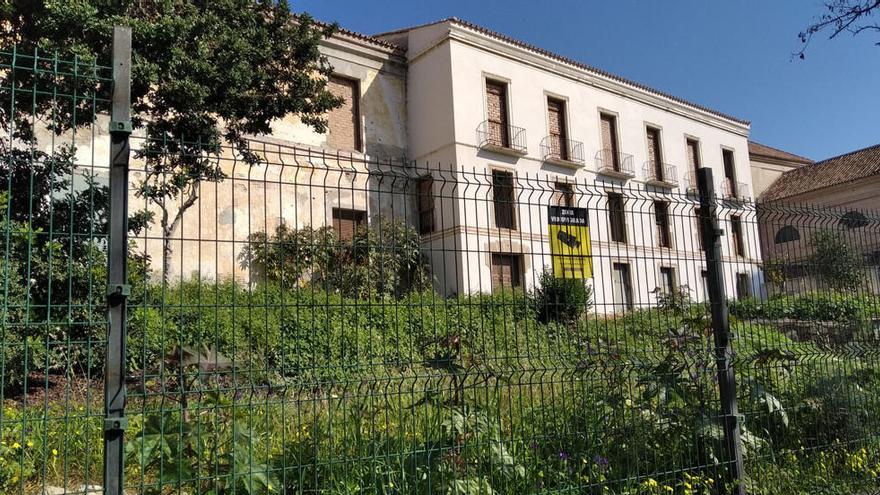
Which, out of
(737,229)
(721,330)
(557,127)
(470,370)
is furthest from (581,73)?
(470,370)

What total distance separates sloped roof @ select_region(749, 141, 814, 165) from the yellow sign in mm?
34578

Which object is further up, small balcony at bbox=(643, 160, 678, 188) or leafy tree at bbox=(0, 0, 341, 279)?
small balcony at bbox=(643, 160, 678, 188)

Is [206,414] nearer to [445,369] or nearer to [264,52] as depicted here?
[445,369]

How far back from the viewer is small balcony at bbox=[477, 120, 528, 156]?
21031 mm

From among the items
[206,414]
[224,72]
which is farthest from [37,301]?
[206,414]

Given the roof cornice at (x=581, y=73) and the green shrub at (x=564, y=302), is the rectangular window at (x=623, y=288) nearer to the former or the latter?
the green shrub at (x=564, y=302)

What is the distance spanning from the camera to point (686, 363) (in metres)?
4.63

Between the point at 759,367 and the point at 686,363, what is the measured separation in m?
0.77

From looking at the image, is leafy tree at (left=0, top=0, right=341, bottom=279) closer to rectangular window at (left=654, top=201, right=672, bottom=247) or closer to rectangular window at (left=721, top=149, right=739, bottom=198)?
rectangular window at (left=654, top=201, right=672, bottom=247)

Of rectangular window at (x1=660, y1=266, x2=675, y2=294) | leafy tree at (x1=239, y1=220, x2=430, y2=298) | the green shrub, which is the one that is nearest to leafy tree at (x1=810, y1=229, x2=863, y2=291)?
rectangular window at (x1=660, y1=266, x2=675, y2=294)

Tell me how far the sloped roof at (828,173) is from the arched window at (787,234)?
28256 millimetres

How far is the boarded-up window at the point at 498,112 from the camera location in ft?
71.5

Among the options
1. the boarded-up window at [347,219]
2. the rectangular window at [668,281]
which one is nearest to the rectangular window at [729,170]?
the boarded-up window at [347,219]

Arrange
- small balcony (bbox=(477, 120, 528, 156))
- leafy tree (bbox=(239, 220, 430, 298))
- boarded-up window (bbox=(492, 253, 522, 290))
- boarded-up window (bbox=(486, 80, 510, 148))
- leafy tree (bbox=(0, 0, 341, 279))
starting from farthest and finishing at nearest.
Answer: boarded-up window (bbox=(486, 80, 510, 148))
small balcony (bbox=(477, 120, 528, 156))
leafy tree (bbox=(0, 0, 341, 279))
boarded-up window (bbox=(492, 253, 522, 290))
leafy tree (bbox=(239, 220, 430, 298))
